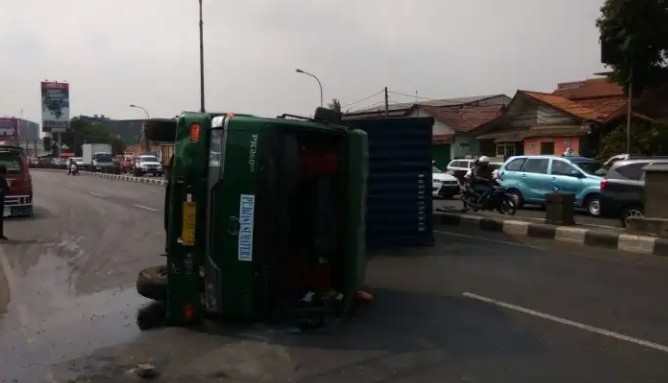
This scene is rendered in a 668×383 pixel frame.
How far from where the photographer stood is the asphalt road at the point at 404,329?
557 cm

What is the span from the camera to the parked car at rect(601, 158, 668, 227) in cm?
1553

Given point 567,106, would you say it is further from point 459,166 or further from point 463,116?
point 459,166

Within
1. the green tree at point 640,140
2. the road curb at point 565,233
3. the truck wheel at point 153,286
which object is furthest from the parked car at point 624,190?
the green tree at point 640,140

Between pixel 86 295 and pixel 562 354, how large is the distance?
552 centimetres

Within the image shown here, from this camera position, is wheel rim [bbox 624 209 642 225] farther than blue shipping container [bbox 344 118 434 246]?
Yes

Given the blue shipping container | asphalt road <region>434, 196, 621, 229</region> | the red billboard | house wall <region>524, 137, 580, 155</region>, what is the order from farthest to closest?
the red billboard < house wall <region>524, 137, 580, 155</region> < asphalt road <region>434, 196, 621, 229</region> < the blue shipping container

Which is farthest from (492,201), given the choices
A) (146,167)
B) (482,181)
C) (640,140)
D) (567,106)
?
(146,167)

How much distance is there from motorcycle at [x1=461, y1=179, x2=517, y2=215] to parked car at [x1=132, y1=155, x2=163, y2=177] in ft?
127

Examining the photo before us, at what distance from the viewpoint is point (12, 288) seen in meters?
9.26

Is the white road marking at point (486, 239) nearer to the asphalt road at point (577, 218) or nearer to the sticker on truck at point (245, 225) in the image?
the asphalt road at point (577, 218)

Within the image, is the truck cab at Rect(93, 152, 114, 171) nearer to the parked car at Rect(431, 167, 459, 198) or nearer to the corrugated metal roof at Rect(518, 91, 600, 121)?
the corrugated metal roof at Rect(518, 91, 600, 121)

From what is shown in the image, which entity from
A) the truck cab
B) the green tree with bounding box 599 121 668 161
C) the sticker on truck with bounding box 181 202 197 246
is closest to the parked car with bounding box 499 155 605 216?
the green tree with bounding box 599 121 668 161

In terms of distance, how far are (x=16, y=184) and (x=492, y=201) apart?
40.8 feet

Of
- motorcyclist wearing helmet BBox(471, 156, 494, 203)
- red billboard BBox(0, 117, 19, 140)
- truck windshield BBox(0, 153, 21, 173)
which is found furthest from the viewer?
red billboard BBox(0, 117, 19, 140)
